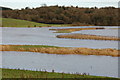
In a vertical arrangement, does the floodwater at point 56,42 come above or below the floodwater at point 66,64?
above

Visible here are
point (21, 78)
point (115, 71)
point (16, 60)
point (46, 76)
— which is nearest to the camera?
point (21, 78)

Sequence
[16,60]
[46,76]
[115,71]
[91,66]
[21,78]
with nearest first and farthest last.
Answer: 1. [21,78]
2. [46,76]
3. [115,71]
4. [91,66]
5. [16,60]

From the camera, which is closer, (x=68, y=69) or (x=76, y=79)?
(x=76, y=79)

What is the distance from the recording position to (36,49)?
49281 millimetres

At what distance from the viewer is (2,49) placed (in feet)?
164

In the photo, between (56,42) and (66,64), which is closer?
(66,64)

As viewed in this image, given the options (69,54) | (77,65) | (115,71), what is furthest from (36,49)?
(115,71)

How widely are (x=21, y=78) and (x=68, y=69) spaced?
1054 centimetres

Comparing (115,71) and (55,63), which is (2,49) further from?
(115,71)

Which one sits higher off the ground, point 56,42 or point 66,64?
point 56,42

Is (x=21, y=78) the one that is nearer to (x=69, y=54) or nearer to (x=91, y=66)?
(x=91, y=66)

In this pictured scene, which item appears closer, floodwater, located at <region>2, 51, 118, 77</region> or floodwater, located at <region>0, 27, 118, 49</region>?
floodwater, located at <region>2, 51, 118, 77</region>

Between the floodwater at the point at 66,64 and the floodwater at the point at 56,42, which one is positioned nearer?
the floodwater at the point at 66,64

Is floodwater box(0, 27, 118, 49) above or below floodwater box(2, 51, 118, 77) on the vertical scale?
above
